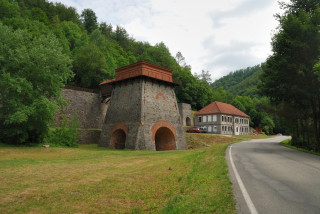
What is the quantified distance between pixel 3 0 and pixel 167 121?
40563mm

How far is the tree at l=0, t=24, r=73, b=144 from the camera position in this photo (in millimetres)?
20109

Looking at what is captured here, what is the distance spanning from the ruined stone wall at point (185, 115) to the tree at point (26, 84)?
32.9m

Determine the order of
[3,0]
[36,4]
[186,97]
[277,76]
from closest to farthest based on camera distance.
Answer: [277,76]
[3,0]
[186,97]
[36,4]

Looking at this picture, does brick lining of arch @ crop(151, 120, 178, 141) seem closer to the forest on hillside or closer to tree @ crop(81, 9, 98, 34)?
the forest on hillside

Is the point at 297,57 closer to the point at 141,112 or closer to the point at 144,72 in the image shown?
the point at 144,72

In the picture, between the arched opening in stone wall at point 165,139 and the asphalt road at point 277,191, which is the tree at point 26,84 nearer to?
the arched opening in stone wall at point 165,139

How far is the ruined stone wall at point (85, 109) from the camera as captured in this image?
33406 millimetres

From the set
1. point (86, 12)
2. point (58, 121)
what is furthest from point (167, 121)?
point (86, 12)

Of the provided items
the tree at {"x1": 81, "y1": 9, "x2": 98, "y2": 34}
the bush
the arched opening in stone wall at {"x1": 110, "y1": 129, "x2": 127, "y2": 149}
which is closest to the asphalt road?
the arched opening in stone wall at {"x1": 110, "y1": 129, "x2": 127, "y2": 149}

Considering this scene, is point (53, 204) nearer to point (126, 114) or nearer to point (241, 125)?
point (126, 114)

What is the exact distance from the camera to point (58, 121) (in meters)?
33.3

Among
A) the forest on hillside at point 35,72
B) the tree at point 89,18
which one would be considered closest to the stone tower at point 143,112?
the forest on hillside at point 35,72

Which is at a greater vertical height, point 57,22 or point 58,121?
point 57,22

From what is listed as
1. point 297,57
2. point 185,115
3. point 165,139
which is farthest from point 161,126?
point 185,115
